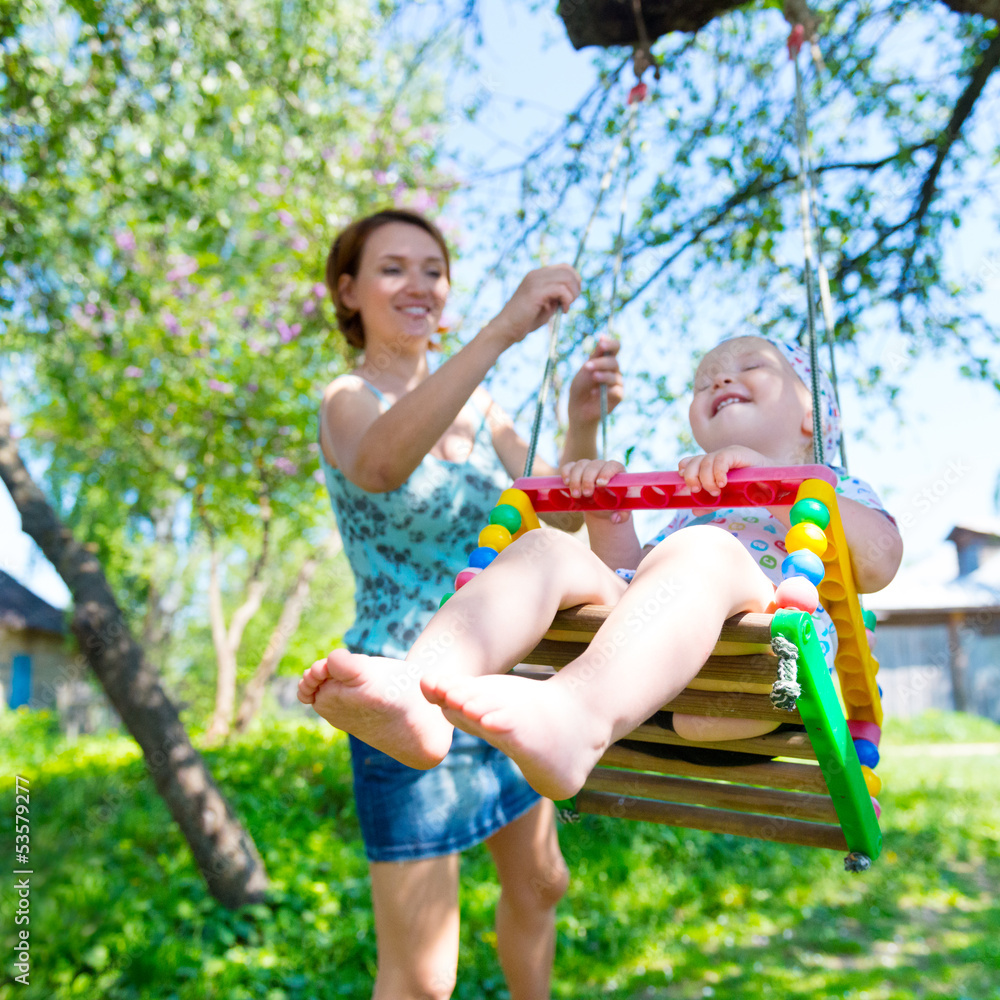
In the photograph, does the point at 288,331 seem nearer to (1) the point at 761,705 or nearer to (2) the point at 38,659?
(1) the point at 761,705

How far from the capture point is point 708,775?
172cm

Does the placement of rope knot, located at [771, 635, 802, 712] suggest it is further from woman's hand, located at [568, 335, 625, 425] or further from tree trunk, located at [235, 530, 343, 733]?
tree trunk, located at [235, 530, 343, 733]

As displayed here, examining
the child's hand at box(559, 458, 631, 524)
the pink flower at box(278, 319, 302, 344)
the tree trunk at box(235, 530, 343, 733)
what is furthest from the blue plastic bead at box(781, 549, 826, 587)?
the tree trunk at box(235, 530, 343, 733)

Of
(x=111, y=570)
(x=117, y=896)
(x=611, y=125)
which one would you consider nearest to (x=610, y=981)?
(x=117, y=896)

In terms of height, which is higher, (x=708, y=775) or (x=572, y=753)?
(x=572, y=753)

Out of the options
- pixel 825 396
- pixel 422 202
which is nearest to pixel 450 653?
pixel 825 396

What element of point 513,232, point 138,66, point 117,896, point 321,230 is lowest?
point 117,896

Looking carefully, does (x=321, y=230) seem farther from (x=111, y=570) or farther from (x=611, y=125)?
(x=111, y=570)

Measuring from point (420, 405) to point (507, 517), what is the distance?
0.30 m

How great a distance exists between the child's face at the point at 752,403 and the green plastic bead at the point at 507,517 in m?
0.53

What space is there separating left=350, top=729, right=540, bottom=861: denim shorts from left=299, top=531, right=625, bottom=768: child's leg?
588mm

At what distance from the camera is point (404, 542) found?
2008 mm

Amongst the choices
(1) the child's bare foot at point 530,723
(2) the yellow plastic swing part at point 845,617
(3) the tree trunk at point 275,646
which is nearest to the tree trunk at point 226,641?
(3) the tree trunk at point 275,646

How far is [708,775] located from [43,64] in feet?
16.3
